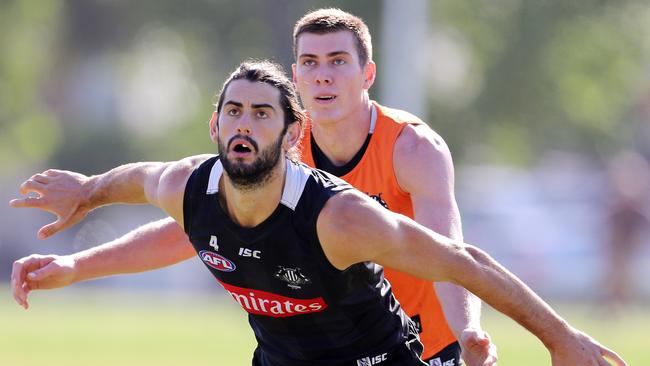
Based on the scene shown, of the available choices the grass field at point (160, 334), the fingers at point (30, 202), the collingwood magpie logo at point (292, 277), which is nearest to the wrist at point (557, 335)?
the collingwood magpie logo at point (292, 277)

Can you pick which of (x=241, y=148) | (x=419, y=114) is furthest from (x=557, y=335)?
(x=419, y=114)

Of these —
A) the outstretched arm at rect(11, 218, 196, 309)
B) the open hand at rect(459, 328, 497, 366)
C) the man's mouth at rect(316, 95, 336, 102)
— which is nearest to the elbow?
the open hand at rect(459, 328, 497, 366)

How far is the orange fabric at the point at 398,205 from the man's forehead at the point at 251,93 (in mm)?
1111

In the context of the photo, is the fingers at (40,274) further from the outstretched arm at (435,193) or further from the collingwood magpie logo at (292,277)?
the outstretched arm at (435,193)

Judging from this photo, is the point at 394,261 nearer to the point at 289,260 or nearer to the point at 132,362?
the point at 289,260

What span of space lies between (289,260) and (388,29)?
76.5 ft

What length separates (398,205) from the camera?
25.5 ft

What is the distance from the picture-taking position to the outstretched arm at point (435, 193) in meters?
7.15

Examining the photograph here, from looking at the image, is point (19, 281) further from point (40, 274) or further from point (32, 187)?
point (32, 187)

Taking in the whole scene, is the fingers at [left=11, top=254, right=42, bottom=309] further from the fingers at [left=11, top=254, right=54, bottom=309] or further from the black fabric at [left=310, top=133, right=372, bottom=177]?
the black fabric at [left=310, top=133, right=372, bottom=177]

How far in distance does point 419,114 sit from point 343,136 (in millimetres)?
21647

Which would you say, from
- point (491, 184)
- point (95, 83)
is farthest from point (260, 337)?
point (95, 83)

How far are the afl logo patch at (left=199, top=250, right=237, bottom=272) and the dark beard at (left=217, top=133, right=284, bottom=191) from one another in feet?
1.40

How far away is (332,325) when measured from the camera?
691 centimetres
